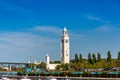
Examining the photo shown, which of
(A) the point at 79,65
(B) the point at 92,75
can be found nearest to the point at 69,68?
(A) the point at 79,65

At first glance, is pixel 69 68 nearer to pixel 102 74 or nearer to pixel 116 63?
pixel 116 63

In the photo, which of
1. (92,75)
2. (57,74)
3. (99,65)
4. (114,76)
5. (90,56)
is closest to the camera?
(114,76)

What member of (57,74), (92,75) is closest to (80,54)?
(57,74)

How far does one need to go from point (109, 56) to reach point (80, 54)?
2121cm

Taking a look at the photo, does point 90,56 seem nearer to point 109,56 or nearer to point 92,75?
point 109,56

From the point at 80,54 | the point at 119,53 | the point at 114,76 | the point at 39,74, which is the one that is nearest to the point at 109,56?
the point at 119,53

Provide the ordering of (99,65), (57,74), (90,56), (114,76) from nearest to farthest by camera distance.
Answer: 1. (114,76)
2. (57,74)
3. (99,65)
4. (90,56)

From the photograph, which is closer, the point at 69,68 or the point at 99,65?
the point at 99,65

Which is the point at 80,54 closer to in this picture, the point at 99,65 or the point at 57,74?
the point at 99,65

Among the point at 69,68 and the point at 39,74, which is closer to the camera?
the point at 39,74

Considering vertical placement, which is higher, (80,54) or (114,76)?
(80,54)

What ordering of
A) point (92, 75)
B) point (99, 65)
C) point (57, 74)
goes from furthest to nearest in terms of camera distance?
point (99, 65) → point (57, 74) → point (92, 75)

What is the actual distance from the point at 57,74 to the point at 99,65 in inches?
888

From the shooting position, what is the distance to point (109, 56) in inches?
7141
